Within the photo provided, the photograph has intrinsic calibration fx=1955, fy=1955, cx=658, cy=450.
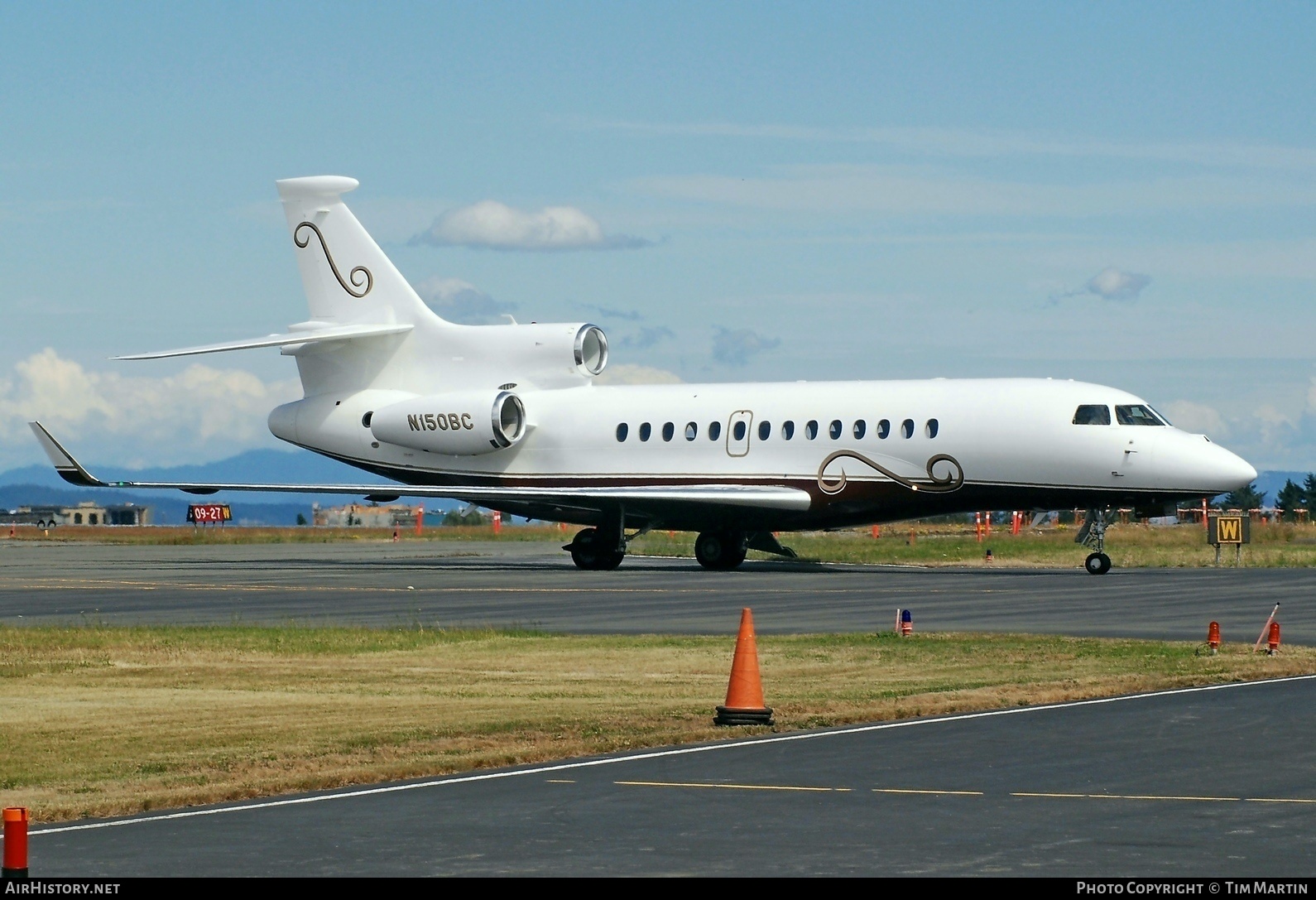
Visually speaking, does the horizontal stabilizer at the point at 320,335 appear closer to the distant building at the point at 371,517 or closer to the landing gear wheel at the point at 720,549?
the landing gear wheel at the point at 720,549

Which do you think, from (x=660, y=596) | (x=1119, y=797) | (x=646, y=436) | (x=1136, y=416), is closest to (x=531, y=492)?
(x=646, y=436)

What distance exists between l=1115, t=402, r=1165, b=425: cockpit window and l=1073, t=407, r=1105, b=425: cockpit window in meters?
0.22

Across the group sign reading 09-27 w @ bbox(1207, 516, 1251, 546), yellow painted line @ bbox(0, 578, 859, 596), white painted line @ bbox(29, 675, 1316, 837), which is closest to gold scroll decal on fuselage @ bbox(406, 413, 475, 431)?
yellow painted line @ bbox(0, 578, 859, 596)

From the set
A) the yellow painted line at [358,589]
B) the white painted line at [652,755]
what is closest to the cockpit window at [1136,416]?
the yellow painted line at [358,589]

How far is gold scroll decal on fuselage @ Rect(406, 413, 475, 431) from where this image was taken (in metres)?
45.3

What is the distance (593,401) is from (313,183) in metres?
9.14

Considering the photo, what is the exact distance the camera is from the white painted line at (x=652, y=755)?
37.4 ft

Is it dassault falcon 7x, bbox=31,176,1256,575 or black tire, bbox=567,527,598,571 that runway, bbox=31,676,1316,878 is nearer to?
dassault falcon 7x, bbox=31,176,1256,575

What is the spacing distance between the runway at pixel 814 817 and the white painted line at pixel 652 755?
0.05 m

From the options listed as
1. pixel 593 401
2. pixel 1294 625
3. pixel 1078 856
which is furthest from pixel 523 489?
pixel 1078 856

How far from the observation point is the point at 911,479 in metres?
39.9

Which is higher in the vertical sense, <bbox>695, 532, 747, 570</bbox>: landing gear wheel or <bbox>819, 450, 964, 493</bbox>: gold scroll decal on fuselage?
<bbox>819, 450, 964, 493</bbox>: gold scroll decal on fuselage

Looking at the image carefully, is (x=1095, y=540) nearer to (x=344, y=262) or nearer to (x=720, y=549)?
(x=720, y=549)

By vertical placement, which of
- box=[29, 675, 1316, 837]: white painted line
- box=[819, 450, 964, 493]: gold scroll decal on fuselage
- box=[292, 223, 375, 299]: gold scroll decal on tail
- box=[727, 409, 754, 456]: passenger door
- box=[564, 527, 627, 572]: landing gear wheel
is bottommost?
box=[29, 675, 1316, 837]: white painted line
